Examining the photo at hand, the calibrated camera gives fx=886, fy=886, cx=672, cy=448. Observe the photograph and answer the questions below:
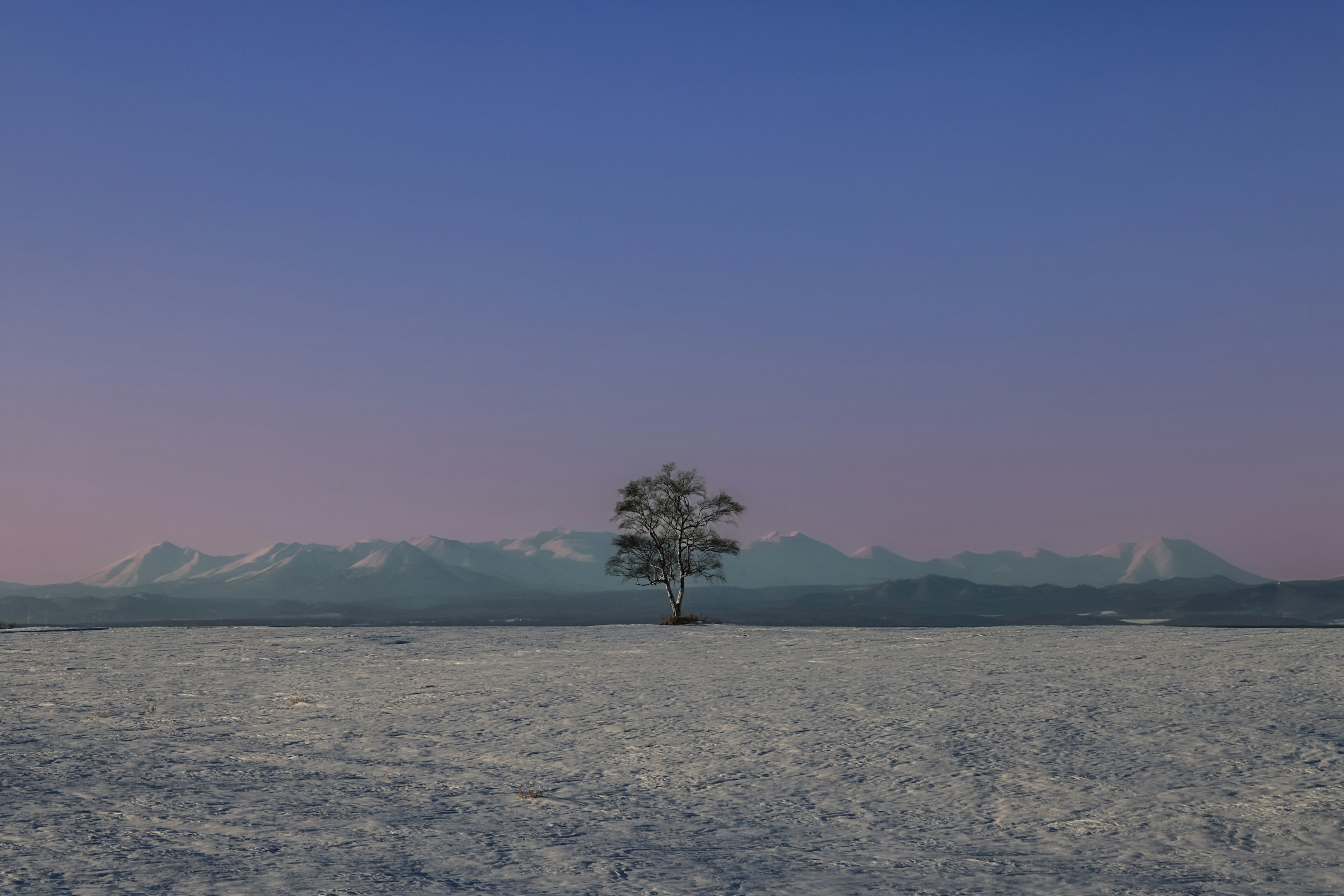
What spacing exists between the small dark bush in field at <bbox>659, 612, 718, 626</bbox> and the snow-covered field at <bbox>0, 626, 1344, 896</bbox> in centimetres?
2876

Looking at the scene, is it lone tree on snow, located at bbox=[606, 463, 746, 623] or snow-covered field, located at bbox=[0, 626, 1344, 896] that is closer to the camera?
snow-covered field, located at bbox=[0, 626, 1344, 896]

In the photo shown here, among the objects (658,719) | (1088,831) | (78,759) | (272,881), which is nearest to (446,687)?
(658,719)

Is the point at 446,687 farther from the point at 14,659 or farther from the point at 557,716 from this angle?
the point at 14,659

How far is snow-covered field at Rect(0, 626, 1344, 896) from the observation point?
978cm

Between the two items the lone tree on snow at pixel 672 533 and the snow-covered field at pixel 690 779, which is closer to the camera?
the snow-covered field at pixel 690 779

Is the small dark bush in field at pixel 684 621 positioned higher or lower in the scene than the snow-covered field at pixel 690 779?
lower

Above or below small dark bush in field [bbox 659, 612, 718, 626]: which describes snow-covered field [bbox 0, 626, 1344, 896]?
above

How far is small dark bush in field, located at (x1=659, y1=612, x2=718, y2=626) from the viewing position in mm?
56250

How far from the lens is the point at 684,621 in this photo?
58.2m

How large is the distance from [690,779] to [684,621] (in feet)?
145

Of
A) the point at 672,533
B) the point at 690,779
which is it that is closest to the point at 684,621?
the point at 672,533

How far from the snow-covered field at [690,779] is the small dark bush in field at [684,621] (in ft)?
94.4

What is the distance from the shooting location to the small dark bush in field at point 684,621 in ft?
185

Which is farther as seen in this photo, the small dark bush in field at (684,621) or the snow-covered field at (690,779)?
the small dark bush in field at (684,621)
